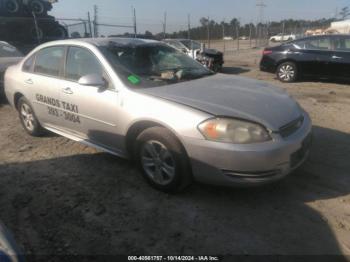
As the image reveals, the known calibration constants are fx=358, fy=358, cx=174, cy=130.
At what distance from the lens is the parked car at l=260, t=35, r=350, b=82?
9875 millimetres

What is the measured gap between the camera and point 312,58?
33.7 feet

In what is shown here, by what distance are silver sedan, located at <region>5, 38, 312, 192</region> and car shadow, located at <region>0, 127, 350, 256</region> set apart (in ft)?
0.99

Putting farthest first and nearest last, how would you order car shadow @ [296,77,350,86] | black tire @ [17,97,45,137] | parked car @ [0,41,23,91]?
car shadow @ [296,77,350,86]
parked car @ [0,41,23,91]
black tire @ [17,97,45,137]

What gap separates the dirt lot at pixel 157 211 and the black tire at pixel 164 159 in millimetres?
146

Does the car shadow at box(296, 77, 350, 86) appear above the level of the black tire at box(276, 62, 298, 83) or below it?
below

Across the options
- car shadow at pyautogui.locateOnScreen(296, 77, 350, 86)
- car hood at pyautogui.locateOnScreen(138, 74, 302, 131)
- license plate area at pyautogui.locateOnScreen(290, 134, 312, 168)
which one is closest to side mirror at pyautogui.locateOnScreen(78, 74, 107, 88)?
car hood at pyautogui.locateOnScreen(138, 74, 302, 131)

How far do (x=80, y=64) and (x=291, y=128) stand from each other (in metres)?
2.55

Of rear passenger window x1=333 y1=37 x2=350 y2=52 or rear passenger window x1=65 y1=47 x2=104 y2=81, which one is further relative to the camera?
rear passenger window x1=333 y1=37 x2=350 y2=52

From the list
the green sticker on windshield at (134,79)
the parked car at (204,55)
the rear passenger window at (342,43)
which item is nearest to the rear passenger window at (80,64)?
the green sticker on windshield at (134,79)

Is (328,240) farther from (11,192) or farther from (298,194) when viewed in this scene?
(11,192)

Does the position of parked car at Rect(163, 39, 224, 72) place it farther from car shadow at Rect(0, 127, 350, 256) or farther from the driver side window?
car shadow at Rect(0, 127, 350, 256)

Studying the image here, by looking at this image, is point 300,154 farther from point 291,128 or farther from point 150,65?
point 150,65

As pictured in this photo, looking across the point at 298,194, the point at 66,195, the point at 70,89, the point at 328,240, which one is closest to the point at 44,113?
the point at 70,89

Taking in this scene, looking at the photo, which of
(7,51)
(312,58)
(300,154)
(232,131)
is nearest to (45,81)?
(232,131)
